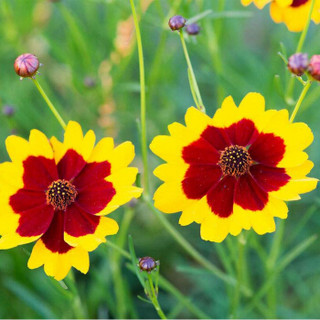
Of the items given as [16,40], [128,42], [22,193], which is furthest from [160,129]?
[22,193]

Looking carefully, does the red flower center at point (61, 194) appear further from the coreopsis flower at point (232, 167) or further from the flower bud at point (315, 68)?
the flower bud at point (315, 68)

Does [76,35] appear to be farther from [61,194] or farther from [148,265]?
[148,265]

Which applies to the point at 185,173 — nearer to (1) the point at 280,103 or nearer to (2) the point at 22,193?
(2) the point at 22,193

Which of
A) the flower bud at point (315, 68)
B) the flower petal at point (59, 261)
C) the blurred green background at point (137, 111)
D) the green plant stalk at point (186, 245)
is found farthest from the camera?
the blurred green background at point (137, 111)

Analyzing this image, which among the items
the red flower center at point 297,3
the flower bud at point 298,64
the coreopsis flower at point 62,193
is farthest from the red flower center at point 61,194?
the red flower center at point 297,3

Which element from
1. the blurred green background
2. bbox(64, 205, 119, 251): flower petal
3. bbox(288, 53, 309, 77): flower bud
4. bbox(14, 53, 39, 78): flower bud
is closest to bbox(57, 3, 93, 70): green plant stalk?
the blurred green background

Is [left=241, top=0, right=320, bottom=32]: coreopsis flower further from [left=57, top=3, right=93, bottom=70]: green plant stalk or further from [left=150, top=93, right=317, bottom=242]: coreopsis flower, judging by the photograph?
[left=57, top=3, right=93, bottom=70]: green plant stalk

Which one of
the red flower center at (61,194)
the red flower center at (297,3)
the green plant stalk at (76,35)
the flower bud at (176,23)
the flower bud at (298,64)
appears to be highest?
the green plant stalk at (76,35)
